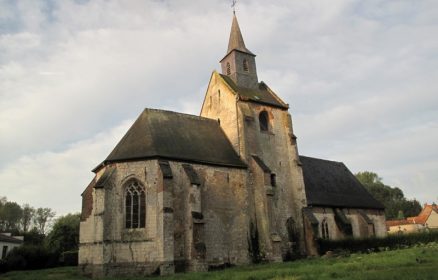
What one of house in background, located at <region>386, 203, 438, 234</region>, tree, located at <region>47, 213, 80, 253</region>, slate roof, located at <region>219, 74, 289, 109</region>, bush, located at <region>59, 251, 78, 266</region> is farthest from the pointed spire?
house in background, located at <region>386, 203, 438, 234</region>

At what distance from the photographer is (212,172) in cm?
2492

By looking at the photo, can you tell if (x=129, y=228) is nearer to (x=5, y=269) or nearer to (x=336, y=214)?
(x=5, y=269)

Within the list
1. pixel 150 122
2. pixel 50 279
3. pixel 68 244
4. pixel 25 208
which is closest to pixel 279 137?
pixel 150 122

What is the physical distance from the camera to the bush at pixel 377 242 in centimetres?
2692

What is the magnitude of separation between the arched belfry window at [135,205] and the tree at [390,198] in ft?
204

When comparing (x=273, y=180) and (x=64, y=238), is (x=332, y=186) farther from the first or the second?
(x=64, y=238)

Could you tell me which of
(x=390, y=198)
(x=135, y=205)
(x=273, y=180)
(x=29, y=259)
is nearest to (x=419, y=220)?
(x=390, y=198)

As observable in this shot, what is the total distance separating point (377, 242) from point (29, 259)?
29410mm

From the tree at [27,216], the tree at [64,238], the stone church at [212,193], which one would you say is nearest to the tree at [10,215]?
the tree at [27,216]

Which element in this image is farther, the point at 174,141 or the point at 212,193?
the point at 174,141

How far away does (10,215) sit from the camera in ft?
267

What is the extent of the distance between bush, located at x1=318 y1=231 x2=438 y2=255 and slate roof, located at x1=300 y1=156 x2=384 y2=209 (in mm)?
3935

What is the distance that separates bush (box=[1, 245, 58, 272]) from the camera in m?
31.7

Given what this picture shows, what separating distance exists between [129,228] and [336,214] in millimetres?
18637
